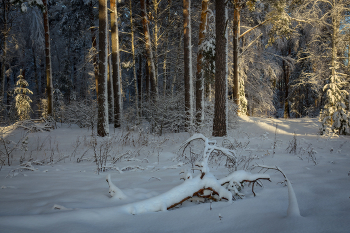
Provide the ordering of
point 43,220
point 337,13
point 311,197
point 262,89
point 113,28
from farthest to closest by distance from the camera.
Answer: point 262,89
point 113,28
point 337,13
point 311,197
point 43,220

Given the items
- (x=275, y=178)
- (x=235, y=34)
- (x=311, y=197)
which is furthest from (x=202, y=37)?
(x=311, y=197)

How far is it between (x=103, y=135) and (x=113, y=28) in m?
6.42

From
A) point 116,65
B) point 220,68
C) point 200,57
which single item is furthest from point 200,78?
point 116,65

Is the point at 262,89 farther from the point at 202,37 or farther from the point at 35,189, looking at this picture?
the point at 35,189

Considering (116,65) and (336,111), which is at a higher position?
(116,65)

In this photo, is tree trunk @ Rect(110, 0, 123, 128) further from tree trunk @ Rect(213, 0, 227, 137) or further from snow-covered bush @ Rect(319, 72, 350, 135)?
snow-covered bush @ Rect(319, 72, 350, 135)

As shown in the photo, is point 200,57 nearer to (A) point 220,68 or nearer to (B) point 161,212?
(A) point 220,68

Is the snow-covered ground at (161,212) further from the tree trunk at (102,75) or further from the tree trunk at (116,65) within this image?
the tree trunk at (116,65)

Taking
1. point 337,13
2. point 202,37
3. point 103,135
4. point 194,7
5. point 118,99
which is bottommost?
point 103,135

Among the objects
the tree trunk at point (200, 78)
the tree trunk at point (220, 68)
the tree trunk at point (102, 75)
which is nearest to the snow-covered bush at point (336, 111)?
the tree trunk at point (220, 68)

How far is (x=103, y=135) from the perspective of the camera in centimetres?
880

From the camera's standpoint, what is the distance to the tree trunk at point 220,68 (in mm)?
7004

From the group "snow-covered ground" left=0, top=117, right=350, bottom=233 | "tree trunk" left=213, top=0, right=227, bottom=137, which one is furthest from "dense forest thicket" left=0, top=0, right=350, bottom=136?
"snow-covered ground" left=0, top=117, right=350, bottom=233

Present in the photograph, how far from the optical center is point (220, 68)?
713 centimetres
